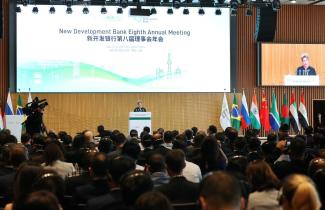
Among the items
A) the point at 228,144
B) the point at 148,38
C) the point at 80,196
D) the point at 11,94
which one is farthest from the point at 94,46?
the point at 80,196

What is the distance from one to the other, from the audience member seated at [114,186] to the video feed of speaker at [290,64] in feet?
46.5

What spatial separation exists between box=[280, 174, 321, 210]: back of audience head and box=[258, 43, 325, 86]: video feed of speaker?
1506 cm

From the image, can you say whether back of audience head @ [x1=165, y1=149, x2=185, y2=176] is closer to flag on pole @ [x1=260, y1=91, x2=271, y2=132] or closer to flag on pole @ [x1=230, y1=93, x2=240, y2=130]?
flag on pole @ [x1=230, y1=93, x2=240, y2=130]

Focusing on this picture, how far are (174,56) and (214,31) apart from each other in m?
1.54

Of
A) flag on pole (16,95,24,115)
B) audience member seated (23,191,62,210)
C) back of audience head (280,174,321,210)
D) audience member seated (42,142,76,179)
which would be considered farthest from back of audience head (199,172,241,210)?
flag on pole (16,95,24,115)

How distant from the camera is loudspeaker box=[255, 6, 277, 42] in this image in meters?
15.0

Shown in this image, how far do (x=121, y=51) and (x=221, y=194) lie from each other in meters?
14.2

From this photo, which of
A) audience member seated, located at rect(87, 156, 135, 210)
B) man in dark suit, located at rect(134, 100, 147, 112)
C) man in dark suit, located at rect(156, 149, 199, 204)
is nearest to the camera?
audience member seated, located at rect(87, 156, 135, 210)

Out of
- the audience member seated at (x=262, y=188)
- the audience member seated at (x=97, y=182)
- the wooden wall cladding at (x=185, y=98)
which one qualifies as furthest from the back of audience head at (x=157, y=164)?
the wooden wall cladding at (x=185, y=98)

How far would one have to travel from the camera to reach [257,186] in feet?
13.1

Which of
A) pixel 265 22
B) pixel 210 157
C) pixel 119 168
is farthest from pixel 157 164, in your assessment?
pixel 265 22

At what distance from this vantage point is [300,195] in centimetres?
258

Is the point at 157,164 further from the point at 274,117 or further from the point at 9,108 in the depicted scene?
the point at 274,117

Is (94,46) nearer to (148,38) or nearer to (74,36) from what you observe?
(74,36)
